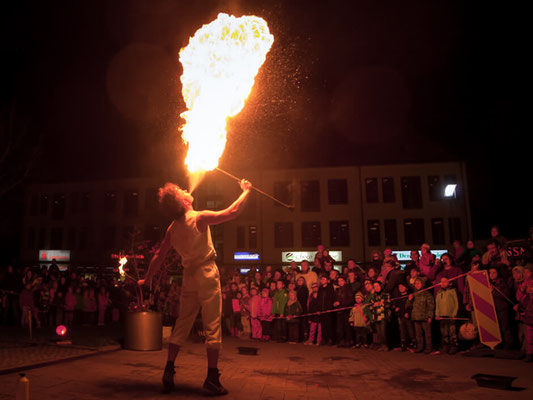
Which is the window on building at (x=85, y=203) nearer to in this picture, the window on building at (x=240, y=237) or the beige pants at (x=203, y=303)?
the window on building at (x=240, y=237)

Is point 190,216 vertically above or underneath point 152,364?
above

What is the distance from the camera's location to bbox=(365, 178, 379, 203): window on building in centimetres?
3597

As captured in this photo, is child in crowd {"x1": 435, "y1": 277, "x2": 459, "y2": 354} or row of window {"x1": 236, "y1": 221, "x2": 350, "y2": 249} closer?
child in crowd {"x1": 435, "y1": 277, "x2": 459, "y2": 354}

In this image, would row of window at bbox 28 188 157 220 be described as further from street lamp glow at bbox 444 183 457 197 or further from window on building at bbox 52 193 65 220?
street lamp glow at bbox 444 183 457 197

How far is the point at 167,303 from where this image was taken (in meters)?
17.5

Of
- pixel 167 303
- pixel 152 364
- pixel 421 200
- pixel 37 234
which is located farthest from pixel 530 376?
pixel 37 234

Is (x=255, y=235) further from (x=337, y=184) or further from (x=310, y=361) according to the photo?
(x=310, y=361)

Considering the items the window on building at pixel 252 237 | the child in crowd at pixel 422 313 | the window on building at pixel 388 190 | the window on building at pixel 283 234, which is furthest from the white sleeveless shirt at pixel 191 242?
the window on building at pixel 388 190

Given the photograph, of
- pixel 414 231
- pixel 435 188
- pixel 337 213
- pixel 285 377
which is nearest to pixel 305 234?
pixel 337 213

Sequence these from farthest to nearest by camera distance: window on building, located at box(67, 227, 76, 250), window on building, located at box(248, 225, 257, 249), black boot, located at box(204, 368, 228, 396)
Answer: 1. window on building, located at box(67, 227, 76, 250)
2. window on building, located at box(248, 225, 257, 249)
3. black boot, located at box(204, 368, 228, 396)

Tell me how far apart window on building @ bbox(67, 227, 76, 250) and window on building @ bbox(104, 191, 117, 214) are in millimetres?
4395

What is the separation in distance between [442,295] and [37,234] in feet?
148

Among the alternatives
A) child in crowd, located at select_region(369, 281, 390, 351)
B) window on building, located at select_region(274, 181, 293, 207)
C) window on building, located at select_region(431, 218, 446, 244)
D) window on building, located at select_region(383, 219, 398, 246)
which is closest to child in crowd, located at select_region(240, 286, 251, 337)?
child in crowd, located at select_region(369, 281, 390, 351)

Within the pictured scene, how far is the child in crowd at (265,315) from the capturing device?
43.5 ft
